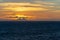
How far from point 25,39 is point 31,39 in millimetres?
660

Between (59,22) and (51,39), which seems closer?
(51,39)

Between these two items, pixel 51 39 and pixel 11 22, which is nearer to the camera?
pixel 51 39

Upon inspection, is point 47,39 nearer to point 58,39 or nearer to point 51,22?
point 58,39

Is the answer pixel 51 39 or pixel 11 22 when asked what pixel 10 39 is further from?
pixel 11 22

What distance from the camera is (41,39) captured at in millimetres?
29469

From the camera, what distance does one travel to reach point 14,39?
29.4 m

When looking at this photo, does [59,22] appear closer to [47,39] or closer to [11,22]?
[11,22]

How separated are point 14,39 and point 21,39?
72 cm

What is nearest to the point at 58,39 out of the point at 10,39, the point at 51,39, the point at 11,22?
the point at 51,39

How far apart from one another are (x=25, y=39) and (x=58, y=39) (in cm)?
332

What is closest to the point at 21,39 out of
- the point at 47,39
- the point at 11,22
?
the point at 47,39

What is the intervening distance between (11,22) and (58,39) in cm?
4970

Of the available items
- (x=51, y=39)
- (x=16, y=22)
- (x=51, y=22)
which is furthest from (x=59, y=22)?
(x=51, y=39)

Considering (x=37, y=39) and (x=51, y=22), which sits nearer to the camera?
(x=37, y=39)
